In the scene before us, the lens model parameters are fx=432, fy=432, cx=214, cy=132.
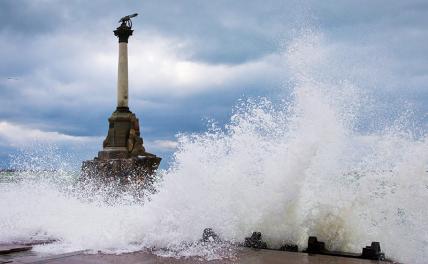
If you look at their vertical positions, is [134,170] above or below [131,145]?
below

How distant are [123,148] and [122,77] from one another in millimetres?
3583

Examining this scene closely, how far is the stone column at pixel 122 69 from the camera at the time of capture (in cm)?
2130

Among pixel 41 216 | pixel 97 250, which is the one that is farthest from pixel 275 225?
pixel 41 216

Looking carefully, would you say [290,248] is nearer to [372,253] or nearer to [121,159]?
[372,253]

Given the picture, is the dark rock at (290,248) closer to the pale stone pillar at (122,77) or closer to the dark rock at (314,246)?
the dark rock at (314,246)

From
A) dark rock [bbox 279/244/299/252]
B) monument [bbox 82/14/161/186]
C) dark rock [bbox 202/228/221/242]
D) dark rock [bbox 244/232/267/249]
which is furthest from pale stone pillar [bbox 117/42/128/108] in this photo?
dark rock [bbox 279/244/299/252]

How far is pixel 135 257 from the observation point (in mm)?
4438

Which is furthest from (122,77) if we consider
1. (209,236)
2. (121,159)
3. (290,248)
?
(290,248)

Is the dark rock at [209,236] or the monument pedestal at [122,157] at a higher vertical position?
the monument pedestal at [122,157]

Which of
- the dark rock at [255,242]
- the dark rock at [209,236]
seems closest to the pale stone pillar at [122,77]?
the dark rock at [209,236]

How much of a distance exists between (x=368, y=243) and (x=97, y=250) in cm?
336

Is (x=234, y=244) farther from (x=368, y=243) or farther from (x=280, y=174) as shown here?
(x=368, y=243)

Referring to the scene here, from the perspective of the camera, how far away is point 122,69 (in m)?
21.4

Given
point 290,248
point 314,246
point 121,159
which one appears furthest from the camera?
point 121,159
